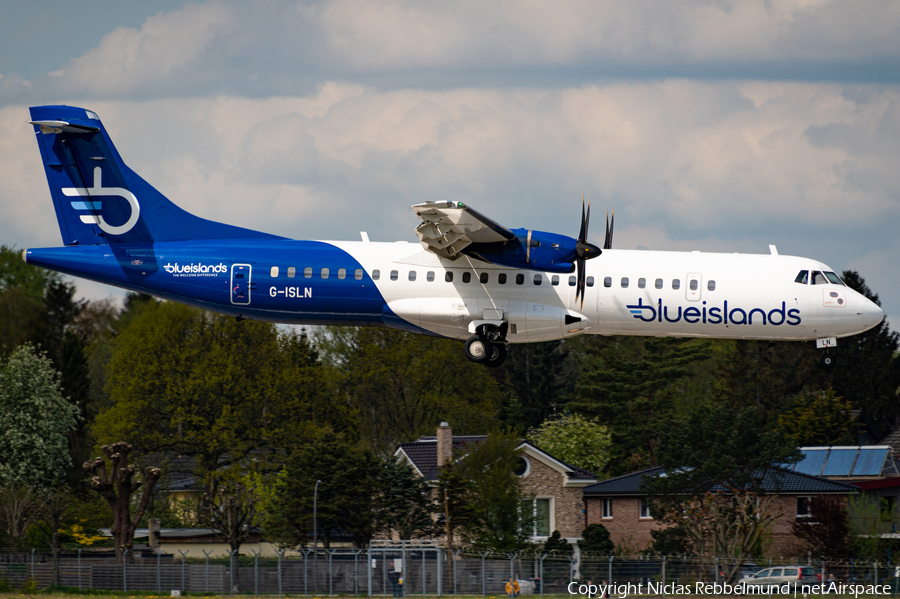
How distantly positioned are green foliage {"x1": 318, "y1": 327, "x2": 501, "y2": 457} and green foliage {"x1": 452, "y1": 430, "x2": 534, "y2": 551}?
24.0 metres

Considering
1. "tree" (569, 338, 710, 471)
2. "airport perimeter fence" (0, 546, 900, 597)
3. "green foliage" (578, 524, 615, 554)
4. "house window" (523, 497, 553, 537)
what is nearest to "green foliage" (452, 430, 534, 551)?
"house window" (523, 497, 553, 537)

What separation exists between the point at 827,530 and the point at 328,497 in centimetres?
2032

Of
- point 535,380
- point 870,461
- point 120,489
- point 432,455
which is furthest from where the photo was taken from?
point 535,380

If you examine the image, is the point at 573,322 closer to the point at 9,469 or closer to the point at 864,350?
the point at 9,469

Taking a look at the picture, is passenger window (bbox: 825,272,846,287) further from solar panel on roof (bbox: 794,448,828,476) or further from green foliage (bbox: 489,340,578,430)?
green foliage (bbox: 489,340,578,430)

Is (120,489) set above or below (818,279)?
below

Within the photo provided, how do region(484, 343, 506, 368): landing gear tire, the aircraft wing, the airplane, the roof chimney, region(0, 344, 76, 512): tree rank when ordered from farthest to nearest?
the roof chimney, region(0, 344, 76, 512): tree, region(484, 343, 506, 368): landing gear tire, the airplane, the aircraft wing

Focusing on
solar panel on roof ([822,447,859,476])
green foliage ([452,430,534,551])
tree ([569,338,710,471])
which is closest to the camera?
green foliage ([452,430,534,551])

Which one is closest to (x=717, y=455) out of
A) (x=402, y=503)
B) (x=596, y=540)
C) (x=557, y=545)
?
(x=596, y=540)

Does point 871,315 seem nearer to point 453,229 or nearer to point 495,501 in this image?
point 453,229

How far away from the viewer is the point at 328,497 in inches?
1788

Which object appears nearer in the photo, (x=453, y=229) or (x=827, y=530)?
(x=453, y=229)

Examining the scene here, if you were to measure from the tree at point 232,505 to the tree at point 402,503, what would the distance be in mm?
10530

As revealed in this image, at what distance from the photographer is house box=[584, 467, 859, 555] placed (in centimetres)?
4962
